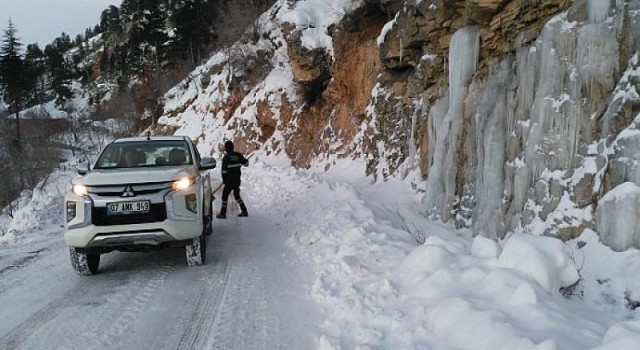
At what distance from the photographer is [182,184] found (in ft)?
21.4

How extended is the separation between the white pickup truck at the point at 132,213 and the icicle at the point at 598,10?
581cm

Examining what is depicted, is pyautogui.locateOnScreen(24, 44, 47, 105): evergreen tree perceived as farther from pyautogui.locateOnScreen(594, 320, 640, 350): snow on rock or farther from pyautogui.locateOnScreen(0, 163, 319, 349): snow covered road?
pyautogui.locateOnScreen(594, 320, 640, 350): snow on rock

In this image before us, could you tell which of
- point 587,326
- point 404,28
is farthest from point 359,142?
point 587,326

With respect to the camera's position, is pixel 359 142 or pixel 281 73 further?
pixel 281 73

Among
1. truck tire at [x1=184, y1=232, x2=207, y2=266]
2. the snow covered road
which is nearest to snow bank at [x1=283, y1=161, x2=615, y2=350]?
the snow covered road

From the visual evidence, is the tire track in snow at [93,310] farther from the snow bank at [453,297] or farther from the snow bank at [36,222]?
the snow bank at [36,222]

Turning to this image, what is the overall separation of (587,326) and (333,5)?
18.4 m

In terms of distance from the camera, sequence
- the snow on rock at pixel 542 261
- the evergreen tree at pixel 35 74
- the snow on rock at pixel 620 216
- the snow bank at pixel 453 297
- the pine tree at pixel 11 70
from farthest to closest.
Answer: the evergreen tree at pixel 35 74 → the pine tree at pixel 11 70 → the snow on rock at pixel 620 216 → the snow on rock at pixel 542 261 → the snow bank at pixel 453 297

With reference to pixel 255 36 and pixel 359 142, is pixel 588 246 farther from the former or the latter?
pixel 255 36

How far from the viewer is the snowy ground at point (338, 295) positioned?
12.5 ft

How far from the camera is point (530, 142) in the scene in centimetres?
728

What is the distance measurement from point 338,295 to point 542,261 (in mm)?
2049

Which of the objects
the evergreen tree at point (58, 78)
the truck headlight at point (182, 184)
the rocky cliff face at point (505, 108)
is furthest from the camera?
the evergreen tree at point (58, 78)

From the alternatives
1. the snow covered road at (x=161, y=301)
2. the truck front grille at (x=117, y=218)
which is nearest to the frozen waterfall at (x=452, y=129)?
the snow covered road at (x=161, y=301)
